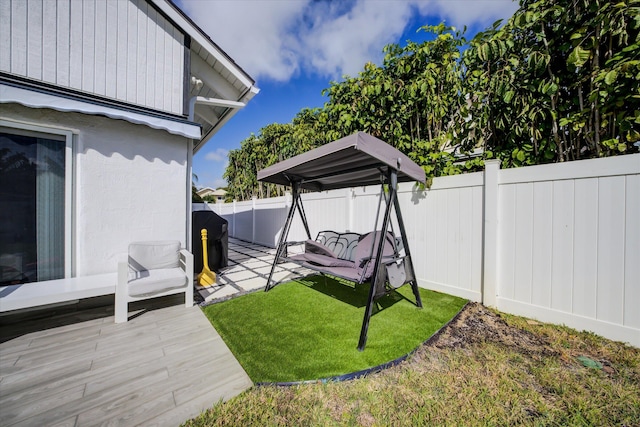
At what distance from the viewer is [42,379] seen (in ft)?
7.55

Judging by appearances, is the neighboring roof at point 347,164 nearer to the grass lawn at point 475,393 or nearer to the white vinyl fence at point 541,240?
the white vinyl fence at point 541,240

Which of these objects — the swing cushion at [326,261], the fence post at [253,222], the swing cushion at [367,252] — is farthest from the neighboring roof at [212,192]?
the swing cushion at [367,252]

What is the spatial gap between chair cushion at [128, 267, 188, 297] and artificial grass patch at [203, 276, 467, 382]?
2.19ft

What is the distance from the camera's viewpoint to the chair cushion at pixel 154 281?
351cm

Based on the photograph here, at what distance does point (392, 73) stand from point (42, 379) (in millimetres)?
7166

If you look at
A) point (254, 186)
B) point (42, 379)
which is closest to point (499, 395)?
point (42, 379)

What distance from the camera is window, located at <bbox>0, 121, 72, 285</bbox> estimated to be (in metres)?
3.44

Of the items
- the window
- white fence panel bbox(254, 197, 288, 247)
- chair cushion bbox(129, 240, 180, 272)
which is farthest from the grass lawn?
white fence panel bbox(254, 197, 288, 247)

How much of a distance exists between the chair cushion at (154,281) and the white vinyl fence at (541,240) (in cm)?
450

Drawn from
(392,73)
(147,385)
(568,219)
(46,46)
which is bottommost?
(147,385)

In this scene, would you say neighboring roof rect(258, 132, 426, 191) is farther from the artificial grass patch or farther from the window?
the window

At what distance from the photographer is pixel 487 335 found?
10.2 feet

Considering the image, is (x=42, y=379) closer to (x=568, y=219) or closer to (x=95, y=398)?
(x=95, y=398)

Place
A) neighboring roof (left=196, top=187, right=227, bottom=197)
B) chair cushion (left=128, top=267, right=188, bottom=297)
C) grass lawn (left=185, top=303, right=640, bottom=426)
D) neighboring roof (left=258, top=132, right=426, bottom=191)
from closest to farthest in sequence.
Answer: grass lawn (left=185, top=303, right=640, bottom=426) → neighboring roof (left=258, top=132, right=426, bottom=191) → chair cushion (left=128, top=267, right=188, bottom=297) → neighboring roof (left=196, top=187, right=227, bottom=197)
